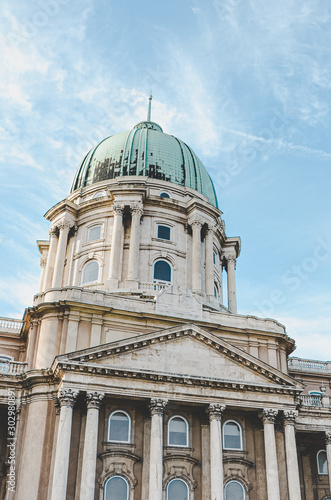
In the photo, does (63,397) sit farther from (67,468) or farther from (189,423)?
(189,423)

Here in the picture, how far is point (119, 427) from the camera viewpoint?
30.7 m

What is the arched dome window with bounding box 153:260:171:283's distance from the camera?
43781 mm

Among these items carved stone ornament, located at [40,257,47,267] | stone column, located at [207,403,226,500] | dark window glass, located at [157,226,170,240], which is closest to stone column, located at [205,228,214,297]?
dark window glass, located at [157,226,170,240]

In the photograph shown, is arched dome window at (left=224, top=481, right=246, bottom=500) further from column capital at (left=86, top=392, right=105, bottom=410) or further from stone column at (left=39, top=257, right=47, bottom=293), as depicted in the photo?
stone column at (left=39, top=257, right=47, bottom=293)

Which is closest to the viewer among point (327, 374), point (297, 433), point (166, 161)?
point (297, 433)

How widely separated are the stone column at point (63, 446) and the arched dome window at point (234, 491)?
9252 millimetres

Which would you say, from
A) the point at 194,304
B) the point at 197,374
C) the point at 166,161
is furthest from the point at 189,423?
the point at 166,161

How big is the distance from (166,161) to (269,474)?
28.6 m

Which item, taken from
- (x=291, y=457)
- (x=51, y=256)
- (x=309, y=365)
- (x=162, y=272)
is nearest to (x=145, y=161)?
(x=162, y=272)

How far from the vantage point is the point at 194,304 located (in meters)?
36.4

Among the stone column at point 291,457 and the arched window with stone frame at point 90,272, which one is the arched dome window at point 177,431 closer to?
the stone column at point 291,457

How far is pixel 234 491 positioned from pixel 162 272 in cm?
1790

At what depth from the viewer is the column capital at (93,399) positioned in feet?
94.5

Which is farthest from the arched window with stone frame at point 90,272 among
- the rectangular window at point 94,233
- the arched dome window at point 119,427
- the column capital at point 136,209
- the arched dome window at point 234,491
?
the arched dome window at point 234,491
